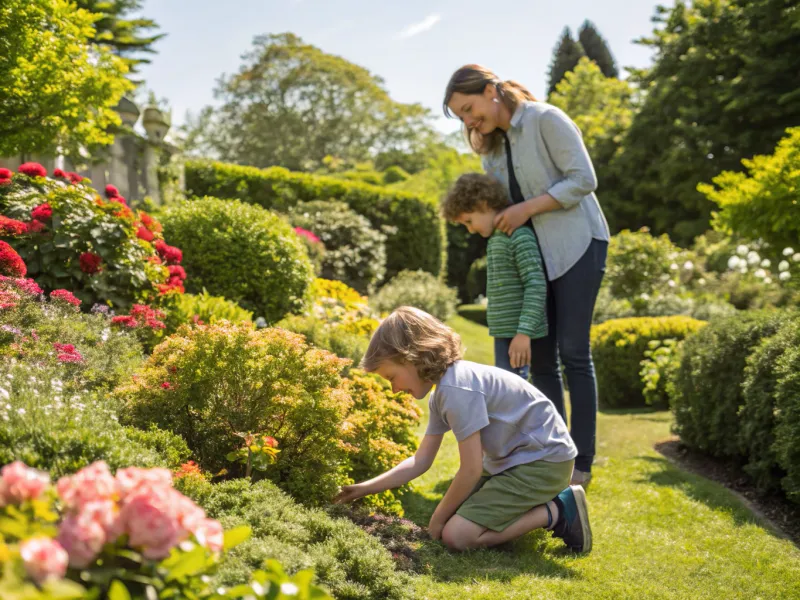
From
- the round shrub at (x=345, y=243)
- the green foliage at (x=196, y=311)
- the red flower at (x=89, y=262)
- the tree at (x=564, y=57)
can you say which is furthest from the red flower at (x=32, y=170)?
the tree at (x=564, y=57)

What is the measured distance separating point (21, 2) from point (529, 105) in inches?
119

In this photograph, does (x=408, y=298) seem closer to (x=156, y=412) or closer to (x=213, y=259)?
(x=213, y=259)

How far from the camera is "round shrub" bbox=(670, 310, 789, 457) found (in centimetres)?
433

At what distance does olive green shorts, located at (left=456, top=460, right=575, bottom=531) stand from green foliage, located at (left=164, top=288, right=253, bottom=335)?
2.04 m

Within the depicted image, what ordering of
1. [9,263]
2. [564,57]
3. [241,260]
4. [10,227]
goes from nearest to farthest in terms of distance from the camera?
[9,263] → [10,227] → [241,260] → [564,57]

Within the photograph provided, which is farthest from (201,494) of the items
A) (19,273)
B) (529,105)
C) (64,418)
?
(529,105)

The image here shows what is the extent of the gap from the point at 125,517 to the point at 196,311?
12.0 ft

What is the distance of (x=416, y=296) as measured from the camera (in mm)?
10570

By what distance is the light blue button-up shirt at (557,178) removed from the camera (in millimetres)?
3451

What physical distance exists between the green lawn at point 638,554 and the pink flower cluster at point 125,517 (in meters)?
1.25

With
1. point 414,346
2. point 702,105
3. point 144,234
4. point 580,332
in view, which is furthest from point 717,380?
point 702,105

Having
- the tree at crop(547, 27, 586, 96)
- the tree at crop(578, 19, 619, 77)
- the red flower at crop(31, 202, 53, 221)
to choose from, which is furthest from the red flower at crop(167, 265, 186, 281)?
the tree at crop(578, 19, 619, 77)

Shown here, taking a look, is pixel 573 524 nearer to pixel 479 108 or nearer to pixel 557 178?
pixel 557 178

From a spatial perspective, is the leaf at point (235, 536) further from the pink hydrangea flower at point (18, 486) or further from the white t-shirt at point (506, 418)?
the white t-shirt at point (506, 418)
